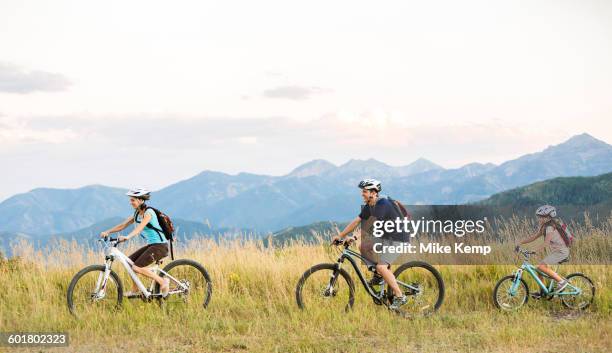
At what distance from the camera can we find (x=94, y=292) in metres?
10.4

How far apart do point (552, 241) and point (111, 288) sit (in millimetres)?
8119

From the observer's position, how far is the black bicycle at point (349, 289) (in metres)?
10.3

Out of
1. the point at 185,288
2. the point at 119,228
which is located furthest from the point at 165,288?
the point at 119,228

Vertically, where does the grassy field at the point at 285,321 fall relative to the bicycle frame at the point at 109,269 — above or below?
below

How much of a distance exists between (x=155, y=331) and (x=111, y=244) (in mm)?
1807

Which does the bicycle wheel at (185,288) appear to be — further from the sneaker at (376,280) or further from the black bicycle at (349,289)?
the sneaker at (376,280)

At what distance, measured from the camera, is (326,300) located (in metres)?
10.6

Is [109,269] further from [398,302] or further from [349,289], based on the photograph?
[398,302]

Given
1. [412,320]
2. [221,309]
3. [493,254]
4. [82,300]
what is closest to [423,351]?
[412,320]

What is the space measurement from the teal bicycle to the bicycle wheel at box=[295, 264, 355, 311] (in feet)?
9.33

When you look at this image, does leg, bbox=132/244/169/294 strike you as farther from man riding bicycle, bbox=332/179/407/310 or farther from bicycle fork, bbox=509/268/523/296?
bicycle fork, bbox=509/268/523/296

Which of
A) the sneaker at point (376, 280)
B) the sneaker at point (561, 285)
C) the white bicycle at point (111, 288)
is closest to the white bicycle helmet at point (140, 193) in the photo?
the white bicycle at point (111, 288)

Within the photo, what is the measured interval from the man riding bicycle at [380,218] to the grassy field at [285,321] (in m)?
0.45

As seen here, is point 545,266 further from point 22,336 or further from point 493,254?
point 22,336
